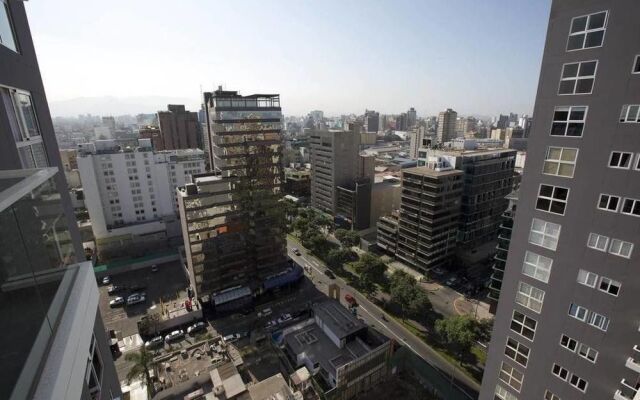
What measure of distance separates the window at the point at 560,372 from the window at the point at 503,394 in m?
3.21

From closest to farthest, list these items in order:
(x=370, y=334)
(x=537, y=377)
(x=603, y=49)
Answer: (x=603, y=49) → (x=537, y=377) → (x=370, y=334)

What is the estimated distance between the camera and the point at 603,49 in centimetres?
1143

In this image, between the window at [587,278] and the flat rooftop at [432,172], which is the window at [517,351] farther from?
the flat rooftop at [432,172]

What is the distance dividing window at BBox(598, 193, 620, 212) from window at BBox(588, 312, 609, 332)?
179 inches

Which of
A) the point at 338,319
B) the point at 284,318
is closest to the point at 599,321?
the point at 338,319

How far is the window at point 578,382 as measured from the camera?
13672mm

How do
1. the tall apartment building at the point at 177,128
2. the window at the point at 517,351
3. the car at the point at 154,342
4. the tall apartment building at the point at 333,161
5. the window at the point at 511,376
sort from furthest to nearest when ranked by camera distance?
1. the tall apartment building at the point at 177,128
2. the tall apartment building at the point at 333,161
3. the car at the point at 154,342
4. the window at the point at 511,376
5. the window at the point at 517,351

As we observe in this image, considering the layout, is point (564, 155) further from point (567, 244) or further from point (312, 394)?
point (312, 394)

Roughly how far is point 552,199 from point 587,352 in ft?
22.2

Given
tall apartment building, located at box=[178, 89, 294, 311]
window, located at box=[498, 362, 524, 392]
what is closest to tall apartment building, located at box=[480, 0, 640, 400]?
window, located at box=[498, 362, 524, 392]

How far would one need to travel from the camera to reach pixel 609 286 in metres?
12.5

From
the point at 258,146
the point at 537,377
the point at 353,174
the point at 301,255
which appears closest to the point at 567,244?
the point at 537,377

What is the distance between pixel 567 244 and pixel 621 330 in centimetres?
370

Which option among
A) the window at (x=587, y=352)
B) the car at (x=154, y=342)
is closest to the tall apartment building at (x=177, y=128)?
the car at (x=154, y=342)
